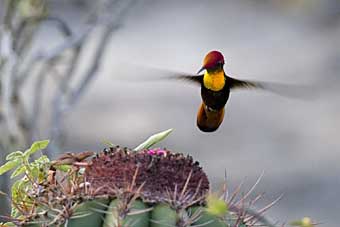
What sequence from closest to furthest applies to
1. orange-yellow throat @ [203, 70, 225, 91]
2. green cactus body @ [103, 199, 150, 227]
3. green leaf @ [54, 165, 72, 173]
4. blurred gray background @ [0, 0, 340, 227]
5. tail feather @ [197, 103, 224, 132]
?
green cactus body @ [103, 199, 150, 227], green leaf @ [54, 165, 72, 173], orange-yellow throat @ [203, 70, 225, 91], tail feather @ [197, 103, 224, 132], blurred gray background @ [0, 0, 340, 227]

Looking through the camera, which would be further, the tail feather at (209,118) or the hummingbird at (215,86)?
the tail feather at (209,118)

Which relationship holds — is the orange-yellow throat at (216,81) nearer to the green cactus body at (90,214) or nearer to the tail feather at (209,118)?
the tail feather at (209,118)

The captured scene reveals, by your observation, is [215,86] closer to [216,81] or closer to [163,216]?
[216,81]

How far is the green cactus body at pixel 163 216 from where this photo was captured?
5.49 ft

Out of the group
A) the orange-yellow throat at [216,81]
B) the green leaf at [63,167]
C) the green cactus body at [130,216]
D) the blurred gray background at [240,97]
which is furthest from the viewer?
the blurred gray background at [240,97]

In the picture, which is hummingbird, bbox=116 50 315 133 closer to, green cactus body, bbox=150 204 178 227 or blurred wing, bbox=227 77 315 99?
blurred wing, bbox=227 77 315 99

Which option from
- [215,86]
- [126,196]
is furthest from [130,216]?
[215,86]

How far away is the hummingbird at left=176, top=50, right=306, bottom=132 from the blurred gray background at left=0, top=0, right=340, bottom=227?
468 cm

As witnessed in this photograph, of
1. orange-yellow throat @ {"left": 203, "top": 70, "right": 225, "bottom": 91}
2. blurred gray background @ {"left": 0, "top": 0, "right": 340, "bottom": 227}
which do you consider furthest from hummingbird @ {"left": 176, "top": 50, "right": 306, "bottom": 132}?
blurred gray background @ {"left": 0, "top": 0, "right": 340, "bottom": 227}

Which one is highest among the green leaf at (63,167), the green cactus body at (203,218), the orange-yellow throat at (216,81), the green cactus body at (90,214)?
the orange-yellow throat at (216,81)

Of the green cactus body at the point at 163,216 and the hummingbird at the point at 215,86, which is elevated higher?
the hummingbird at the point at 215,86

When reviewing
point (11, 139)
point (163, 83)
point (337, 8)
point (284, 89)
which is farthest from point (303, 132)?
point (284, 89)

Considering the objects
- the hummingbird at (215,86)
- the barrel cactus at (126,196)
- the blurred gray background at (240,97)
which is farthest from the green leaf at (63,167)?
the blurred gray background at (240,97)

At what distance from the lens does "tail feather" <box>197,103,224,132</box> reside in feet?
7.04
